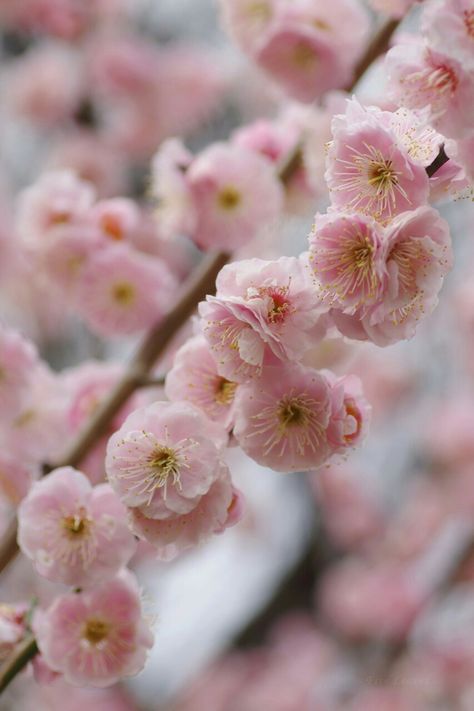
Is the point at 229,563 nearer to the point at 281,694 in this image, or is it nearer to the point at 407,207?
the point at 281,694

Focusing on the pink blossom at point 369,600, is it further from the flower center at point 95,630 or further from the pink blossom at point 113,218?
the flower center at point 95,630

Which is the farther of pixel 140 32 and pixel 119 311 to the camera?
pixel 140 32

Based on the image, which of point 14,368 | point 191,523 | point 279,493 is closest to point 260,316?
point 191,523

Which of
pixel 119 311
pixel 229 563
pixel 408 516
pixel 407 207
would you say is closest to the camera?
pixel 407 207

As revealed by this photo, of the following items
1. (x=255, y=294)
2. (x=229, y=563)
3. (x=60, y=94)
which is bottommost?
(x=229, y=563)

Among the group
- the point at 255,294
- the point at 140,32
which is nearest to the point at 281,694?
the point at 140,32

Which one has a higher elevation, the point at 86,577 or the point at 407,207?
the point at 407,207

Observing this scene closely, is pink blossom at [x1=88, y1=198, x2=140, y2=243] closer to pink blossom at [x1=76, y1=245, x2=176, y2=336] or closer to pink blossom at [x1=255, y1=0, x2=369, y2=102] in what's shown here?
pink blossom at [x1=76, y1=245, x2=176, y2=336]
